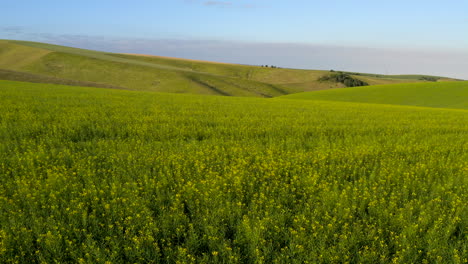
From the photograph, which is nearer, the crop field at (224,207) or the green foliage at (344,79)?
the crop field at (224,207)

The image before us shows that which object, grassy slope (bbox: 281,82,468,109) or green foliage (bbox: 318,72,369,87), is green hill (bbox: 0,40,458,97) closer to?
green foliage (bbox: 318,72,369,87)

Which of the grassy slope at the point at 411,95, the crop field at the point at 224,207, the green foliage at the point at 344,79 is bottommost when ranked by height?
the crop field at the point at 224,207

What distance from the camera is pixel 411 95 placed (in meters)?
52.3

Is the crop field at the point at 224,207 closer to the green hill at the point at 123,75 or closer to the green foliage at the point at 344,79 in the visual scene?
the green hill at the point at 123,75

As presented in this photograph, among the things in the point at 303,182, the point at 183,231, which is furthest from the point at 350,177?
the point at 183,231

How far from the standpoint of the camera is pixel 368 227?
415 centimetres

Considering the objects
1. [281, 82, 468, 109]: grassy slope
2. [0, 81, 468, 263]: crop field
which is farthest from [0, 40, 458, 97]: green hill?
[0, 81, 468, 263]: crop field

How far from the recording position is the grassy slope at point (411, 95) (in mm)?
45812

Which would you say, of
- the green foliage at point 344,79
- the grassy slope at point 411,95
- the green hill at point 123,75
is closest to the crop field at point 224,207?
the grassy slope at point 411,95

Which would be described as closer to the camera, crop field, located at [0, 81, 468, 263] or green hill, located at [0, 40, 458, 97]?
crop field, located at [0, 81, 468, 263]

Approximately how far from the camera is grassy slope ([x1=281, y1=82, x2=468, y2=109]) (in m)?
45.8

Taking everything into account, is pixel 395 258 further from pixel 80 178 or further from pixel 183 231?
pixel 80 178

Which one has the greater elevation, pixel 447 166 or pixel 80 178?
pixel 447 166

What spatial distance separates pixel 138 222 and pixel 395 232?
3.16 m
